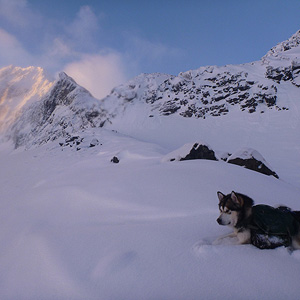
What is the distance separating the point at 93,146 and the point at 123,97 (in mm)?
27685

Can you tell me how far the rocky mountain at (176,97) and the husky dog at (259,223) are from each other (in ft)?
85.8

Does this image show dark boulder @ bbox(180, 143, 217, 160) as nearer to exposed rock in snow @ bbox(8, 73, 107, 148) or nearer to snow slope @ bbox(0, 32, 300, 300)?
snow slope @ bbox(0, 32, 300, 300)

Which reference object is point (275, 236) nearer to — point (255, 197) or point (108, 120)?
point (255, 197)

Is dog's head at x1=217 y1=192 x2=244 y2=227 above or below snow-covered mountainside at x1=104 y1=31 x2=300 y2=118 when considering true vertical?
below

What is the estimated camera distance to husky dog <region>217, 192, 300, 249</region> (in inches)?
77.5

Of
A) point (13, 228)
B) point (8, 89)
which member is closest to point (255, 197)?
point (13, 228)

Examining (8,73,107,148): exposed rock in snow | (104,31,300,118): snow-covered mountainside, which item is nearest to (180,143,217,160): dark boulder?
(104,31,300,118): snow-covered mountainside

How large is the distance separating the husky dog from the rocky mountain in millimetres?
26146

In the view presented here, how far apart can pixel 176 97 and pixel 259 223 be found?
38205mm

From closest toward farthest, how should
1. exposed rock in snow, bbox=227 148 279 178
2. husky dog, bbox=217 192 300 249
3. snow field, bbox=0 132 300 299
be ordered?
snow field, bbox=0 132 300 299, husky dog, bbox=217 192 300 249, exposed rock in snow, bbox=227 148 279 178

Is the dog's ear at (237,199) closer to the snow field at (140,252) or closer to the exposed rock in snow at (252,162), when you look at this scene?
the snow field at (140,252)

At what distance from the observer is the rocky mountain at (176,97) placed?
31.8 meters

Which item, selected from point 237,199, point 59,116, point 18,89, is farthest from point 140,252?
point 18,89

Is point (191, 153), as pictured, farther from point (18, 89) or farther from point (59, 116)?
point (18, 89)
